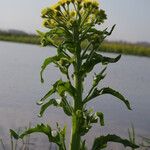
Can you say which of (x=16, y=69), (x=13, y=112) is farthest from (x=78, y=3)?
(x=16, y=69)

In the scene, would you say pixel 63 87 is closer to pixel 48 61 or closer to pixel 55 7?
pixel 48 61

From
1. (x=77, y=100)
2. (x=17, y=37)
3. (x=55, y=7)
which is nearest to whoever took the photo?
(x=55, y=7)

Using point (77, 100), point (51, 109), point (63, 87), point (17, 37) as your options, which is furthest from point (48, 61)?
point (17, 37)

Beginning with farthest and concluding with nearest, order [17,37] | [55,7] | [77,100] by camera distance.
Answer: [17,37], [77,100], [55,7]

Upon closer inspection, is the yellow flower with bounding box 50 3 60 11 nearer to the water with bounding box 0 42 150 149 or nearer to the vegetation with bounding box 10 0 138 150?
the vegetation with bounding box 10 0 138 150

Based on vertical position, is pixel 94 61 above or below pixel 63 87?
above

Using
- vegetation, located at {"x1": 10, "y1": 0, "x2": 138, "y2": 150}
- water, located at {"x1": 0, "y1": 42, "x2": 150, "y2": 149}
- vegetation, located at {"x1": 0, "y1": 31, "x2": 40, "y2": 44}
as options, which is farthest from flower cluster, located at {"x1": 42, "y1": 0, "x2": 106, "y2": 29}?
vegetation, located at {"x1": 0, "y1": 31, "x2": 40, "y2": 44}

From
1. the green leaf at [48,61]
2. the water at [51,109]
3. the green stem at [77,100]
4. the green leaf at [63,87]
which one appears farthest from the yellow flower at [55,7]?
the water at [51,109]

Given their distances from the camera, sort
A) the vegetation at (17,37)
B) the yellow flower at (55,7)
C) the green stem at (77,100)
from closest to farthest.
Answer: the yellow flower at (55,7) < the green stem at (77,100) < the vegetation at (17,37)

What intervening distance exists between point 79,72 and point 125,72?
12242 mm

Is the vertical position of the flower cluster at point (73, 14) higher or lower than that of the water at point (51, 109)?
higher

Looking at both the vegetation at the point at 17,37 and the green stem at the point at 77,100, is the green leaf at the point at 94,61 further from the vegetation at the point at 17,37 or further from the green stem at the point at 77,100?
the vegetation at the point at 17,37

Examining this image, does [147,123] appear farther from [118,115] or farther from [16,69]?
[16,69]

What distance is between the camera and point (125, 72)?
15203mm
